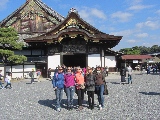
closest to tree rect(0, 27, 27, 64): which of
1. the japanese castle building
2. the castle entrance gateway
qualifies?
the japanese castle building

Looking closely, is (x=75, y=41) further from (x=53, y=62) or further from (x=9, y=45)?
(x=9, y=45)

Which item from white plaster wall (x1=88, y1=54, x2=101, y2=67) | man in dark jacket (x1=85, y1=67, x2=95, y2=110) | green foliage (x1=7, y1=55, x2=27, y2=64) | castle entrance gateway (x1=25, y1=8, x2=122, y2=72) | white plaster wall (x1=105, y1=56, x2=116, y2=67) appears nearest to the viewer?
man in dark jacket (x1=85, y1=67, x2=95, y2=110)

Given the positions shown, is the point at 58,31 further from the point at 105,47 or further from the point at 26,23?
the point at 26,23

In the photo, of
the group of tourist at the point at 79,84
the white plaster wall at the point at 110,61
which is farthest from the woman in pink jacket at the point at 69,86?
the white plaster wall at the point at 110,61

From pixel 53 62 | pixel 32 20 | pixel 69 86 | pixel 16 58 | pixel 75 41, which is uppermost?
pixel 32 20

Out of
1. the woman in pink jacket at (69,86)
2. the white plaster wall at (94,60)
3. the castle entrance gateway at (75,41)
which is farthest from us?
the white plaster wall at (94,60)

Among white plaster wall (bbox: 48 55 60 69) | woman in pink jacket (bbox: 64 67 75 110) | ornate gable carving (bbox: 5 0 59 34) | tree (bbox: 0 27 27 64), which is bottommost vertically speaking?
woman in pink jacket (bbox: 64 67 75 110)

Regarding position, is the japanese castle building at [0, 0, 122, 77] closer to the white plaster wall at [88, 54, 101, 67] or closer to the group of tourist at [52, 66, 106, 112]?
the white plaster wall at [88, 54, 101, 67]

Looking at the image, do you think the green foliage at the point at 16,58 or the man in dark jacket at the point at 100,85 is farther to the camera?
the green foliage at the point at 16,58

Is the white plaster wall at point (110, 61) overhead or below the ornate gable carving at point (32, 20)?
below

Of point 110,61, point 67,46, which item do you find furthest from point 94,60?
point 67,46

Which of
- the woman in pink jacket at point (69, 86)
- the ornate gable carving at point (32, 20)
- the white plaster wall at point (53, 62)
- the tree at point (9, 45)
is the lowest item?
the woman in pink jacket at point (69, 86)

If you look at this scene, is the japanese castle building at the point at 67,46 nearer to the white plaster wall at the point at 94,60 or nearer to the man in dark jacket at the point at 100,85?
the white plaster wall at the point at 94,60

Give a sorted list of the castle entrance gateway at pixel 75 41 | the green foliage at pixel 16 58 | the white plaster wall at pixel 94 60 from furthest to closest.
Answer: the white plaster wall at pixel 94 60
the castle entrance gateway at pixel 75 41
the green foliage at pixel 16 58
